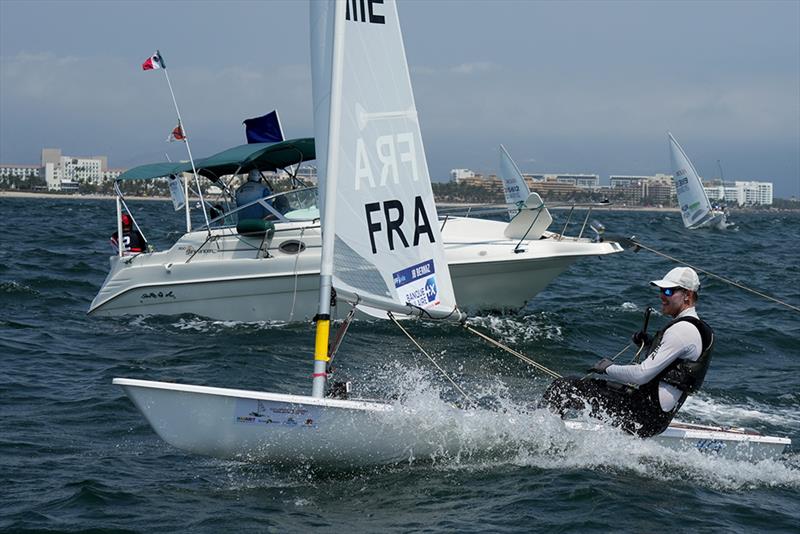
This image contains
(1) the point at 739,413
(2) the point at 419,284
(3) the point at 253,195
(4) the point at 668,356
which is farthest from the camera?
(3) the point at 253,195

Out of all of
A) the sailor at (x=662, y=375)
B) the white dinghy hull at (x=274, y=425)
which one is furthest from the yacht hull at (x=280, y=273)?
the white dinghy hull at (x=274, y=425)

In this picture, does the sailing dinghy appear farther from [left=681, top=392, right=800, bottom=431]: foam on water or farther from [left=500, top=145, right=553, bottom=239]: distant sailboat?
[left=500, top=145, right=553, bottom=239]: distant sailboat

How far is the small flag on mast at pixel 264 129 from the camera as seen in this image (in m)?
15.1

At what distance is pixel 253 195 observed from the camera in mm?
13875

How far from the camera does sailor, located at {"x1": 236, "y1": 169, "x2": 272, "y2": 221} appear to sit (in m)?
13.8

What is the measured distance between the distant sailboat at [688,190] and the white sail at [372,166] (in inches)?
1614

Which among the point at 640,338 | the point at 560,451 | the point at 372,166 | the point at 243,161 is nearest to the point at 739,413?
the point at 640,338

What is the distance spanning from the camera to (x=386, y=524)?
6.23 metres

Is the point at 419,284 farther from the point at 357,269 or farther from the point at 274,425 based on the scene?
the point at 274,425

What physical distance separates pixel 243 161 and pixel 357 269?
20.4 ft

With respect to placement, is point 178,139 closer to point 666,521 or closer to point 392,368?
point 392,368

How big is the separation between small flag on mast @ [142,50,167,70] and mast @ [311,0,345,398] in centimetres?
817

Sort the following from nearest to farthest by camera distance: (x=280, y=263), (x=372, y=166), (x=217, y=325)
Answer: (x=372, y=166) → (x=280, y=263) → (x=217, y=325)

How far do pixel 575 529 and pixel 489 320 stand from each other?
23.7 feet
